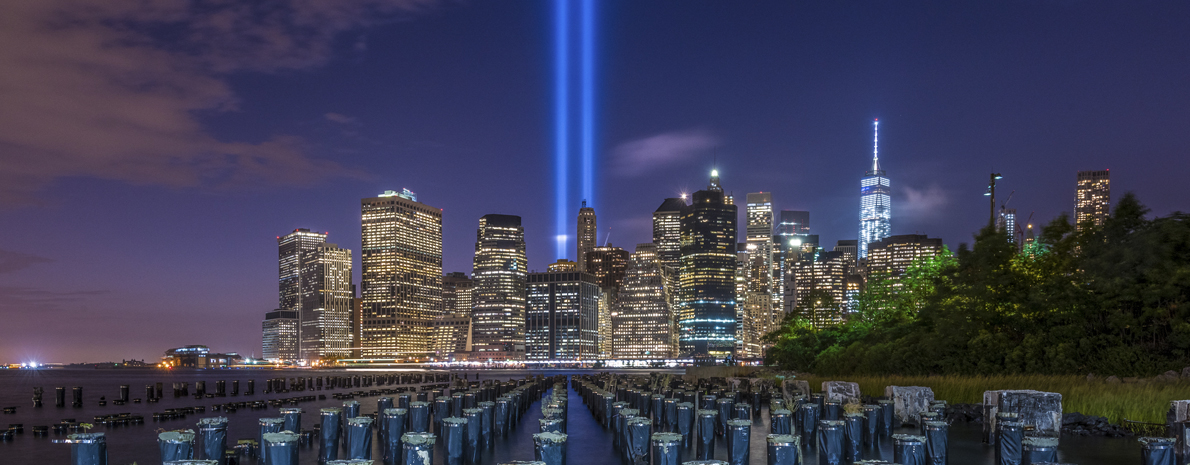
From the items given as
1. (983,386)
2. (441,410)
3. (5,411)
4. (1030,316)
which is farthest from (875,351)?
(5,411)

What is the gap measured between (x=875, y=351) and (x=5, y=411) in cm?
4694

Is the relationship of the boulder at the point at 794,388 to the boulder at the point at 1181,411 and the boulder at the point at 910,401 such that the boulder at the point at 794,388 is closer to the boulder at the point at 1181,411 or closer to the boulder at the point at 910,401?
the boulder at the point at 910,401

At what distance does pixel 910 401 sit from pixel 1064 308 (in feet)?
38.8

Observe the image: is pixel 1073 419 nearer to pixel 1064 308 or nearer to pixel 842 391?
pixel 842 391

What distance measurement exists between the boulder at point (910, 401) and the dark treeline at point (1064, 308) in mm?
9454

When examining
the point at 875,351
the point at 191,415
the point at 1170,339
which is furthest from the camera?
the point at 875,351

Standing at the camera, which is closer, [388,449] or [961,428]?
[388,449]

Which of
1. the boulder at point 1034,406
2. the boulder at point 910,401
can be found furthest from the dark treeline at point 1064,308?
the boulder at point 1034,406

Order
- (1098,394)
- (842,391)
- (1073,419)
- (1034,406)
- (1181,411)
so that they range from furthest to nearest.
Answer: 1. (842,391)
2. (1098,394)
3. (1073,419)
4. (1034,406)
5. (1181,411)

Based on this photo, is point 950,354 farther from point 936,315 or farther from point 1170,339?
point 1170,339

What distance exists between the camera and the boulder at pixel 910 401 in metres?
23.2

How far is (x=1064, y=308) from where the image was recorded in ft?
102

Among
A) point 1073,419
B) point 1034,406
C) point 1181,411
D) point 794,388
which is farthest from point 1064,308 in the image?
point 1181,411

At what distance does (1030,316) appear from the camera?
3375 centimetres
